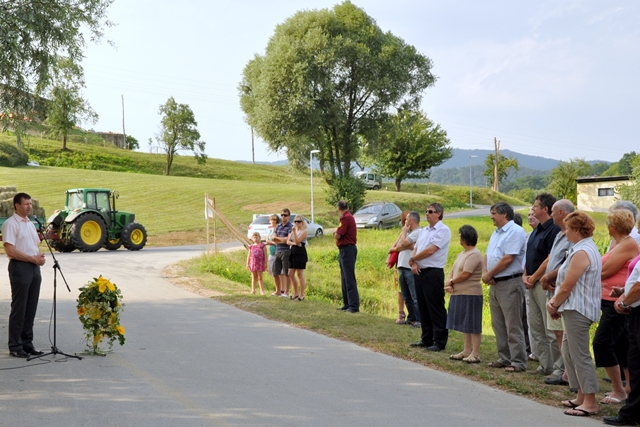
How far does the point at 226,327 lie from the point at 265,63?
32.6 m

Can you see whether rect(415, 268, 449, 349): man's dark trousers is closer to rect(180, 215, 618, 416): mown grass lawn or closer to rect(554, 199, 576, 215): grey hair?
rect(180, 215, 618, 416): mown grass lawn

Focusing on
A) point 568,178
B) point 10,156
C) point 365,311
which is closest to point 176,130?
point 10,156

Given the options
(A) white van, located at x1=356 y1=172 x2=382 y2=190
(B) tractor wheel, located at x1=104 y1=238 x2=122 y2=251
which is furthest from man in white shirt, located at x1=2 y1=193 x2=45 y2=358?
(A) white van, located at x1=356 y1=172 x2=382 y2=190

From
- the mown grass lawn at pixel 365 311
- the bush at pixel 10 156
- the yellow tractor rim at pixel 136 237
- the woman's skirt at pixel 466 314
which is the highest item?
the bush at pixel 10 156

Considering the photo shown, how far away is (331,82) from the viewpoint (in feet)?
134

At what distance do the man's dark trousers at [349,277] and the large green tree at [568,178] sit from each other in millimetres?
63313

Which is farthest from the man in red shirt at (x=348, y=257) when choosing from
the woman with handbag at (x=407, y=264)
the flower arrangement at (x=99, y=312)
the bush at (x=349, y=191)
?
the bush at (x=349, y=191)

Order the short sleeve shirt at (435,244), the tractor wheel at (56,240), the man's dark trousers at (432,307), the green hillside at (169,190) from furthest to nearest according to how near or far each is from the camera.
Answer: the green hillside at (169,190) < the tractor wheel at (56,240) < the short sleeve shirt at (435,244) < the man's dark trousers at (432,307)

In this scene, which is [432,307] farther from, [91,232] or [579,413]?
[91,232]

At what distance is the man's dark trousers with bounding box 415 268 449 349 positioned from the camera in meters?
9.84

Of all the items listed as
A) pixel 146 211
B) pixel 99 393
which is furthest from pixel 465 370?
pixel 146 211

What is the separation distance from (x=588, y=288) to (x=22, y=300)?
672cm

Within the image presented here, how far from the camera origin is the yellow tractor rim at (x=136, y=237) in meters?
Result: 28.8

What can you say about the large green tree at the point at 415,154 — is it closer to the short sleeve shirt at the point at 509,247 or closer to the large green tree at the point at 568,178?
the large green tree at the point at 568,178
